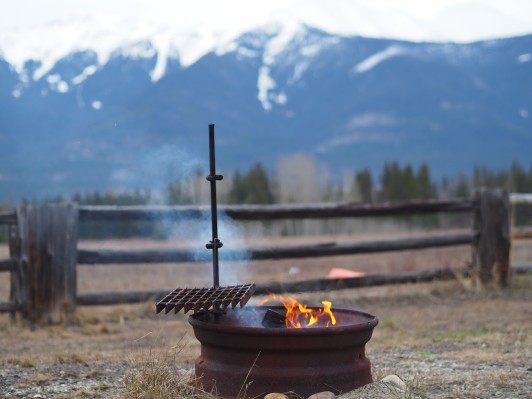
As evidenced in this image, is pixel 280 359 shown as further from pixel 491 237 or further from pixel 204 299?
pixel 491 237

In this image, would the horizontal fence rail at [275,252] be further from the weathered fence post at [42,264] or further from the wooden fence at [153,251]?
the weathered fence post at [42,264]

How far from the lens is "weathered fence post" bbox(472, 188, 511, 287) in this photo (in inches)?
424

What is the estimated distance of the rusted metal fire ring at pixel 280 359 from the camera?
175 inches

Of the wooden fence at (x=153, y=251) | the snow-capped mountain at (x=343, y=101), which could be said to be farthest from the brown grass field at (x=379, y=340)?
the snow-capped mountain at (x=343, y=101)

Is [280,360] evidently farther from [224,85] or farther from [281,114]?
[281,114]

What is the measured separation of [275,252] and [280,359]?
5.23 metres

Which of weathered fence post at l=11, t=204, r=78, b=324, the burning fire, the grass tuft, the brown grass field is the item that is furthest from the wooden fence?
the grass tuft

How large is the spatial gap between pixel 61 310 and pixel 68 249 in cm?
65

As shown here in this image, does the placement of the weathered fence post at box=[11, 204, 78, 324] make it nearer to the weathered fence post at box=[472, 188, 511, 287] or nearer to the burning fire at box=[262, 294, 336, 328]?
the burning fire at box=[262, 294, 336, 328]

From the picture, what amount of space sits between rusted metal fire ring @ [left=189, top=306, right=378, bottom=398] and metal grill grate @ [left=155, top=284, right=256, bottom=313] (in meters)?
0.15

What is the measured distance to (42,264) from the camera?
8422mm

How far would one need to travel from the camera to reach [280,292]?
377 inches

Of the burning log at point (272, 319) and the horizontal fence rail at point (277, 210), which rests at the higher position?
the horizontal fence rail at point (277, 210)

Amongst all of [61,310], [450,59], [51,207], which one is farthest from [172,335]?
[450,59]
